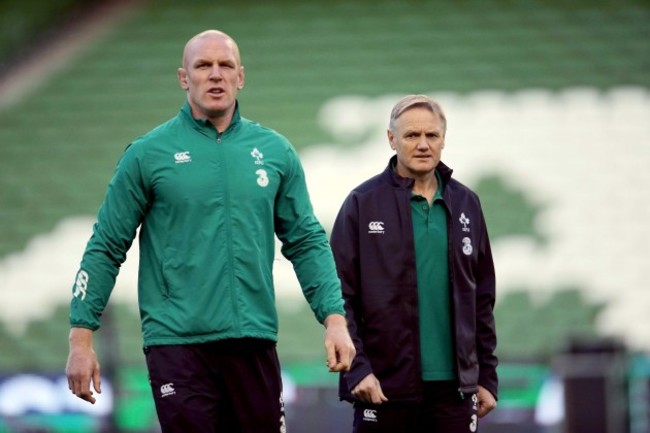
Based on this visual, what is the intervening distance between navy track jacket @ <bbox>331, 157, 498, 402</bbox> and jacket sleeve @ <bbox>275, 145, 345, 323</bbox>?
0.48 m

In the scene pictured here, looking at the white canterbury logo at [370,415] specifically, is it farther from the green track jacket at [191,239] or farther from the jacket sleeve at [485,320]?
the green track jacket at [191,239]

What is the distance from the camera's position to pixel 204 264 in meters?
4.62

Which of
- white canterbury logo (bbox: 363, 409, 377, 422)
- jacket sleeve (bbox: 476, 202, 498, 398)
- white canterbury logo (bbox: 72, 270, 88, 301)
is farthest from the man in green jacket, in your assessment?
jacket sleeve (bbox: 476, 202, 498, 398)

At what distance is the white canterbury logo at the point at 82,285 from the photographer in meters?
4.58

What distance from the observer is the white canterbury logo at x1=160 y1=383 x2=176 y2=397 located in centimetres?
458

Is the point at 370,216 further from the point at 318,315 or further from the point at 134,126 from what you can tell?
the point at 134,126

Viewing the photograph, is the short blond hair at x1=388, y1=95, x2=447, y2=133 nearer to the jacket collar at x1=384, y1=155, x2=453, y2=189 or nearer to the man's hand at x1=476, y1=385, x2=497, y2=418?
the jacket collar at x1=384, y1=155, x2=453, y2=189

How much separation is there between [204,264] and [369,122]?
818 cm

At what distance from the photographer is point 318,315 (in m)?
4.78

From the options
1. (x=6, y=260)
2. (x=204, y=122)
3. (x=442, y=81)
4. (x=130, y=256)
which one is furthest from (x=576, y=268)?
(x=204, y=122)

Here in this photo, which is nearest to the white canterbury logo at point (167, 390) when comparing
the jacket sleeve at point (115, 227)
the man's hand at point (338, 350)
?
the jacket sleeve at point (115, 227)

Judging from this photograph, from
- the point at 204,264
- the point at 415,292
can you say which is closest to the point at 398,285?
the point at 415,292

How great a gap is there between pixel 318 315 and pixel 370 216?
0.73 metres

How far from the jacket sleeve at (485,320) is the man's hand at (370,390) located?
50cm
